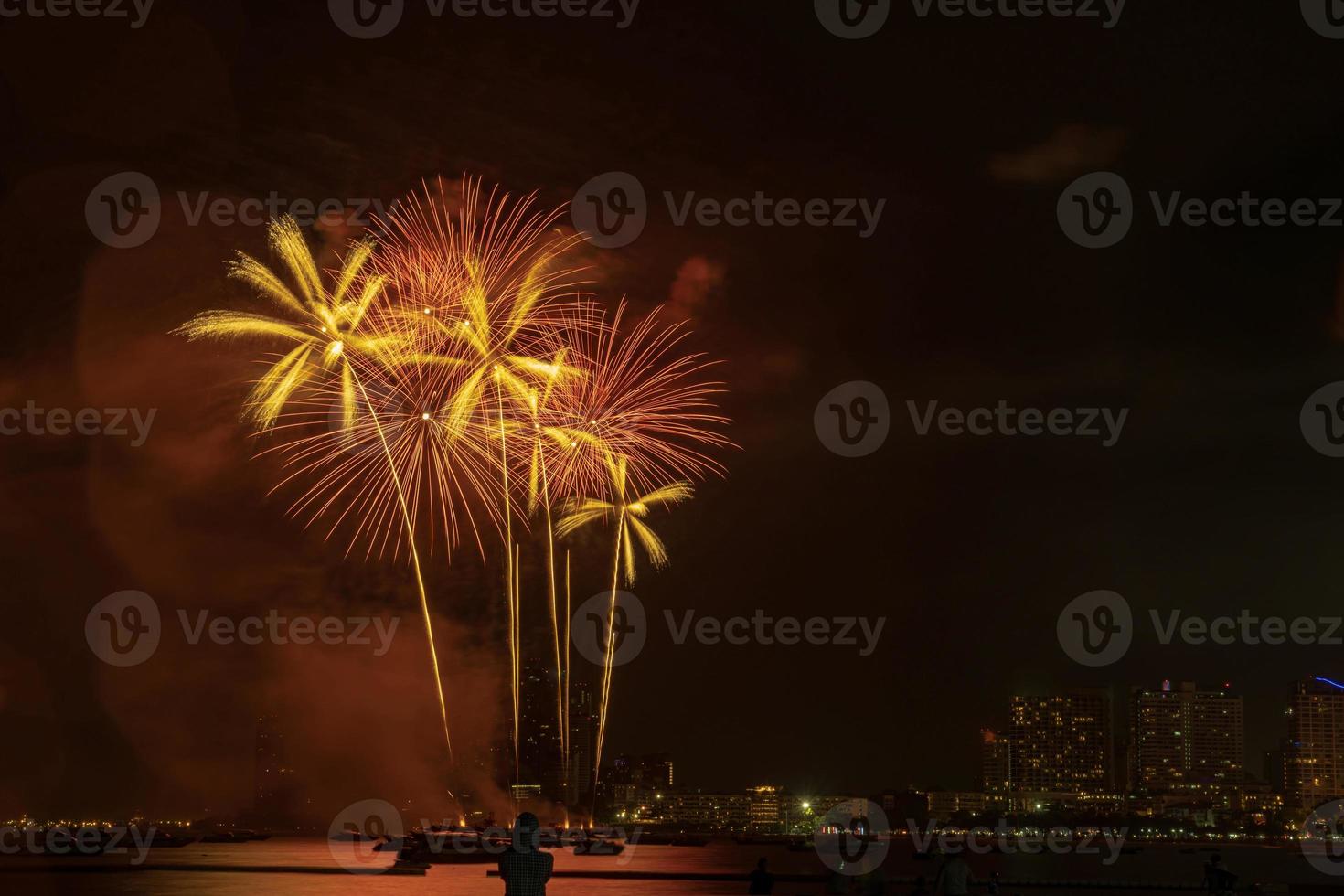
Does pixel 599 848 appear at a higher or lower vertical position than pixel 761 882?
lower

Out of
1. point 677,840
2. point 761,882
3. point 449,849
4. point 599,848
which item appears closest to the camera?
point 761,882

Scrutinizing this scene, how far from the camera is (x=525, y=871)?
14.8 metres

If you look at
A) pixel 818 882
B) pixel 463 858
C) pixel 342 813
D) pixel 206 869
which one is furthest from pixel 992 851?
pixel 818 882

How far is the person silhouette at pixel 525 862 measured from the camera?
14.8 m

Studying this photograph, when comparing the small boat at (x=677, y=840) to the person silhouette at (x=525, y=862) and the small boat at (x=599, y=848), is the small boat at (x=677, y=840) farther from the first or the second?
the person silhouette at (x=525, y=862)

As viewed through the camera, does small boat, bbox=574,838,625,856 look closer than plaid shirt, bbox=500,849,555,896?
No

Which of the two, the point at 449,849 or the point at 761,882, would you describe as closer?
the point at 761,882

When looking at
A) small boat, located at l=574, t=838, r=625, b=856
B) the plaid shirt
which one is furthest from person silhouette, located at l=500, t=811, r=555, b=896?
small boat, located at l=574, t=838, r=625, b=856

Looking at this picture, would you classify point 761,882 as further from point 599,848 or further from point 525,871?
point 599,848

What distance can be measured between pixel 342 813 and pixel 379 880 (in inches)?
3114

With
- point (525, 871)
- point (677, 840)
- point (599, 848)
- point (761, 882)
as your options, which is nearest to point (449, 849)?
point (599, 848)

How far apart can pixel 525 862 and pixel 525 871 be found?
3.6 inches

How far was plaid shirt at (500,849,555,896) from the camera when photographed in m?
14.8

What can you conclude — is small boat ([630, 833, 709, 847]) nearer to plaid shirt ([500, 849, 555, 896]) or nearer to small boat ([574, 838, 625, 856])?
small boat ([574, 838, 625, 856])
